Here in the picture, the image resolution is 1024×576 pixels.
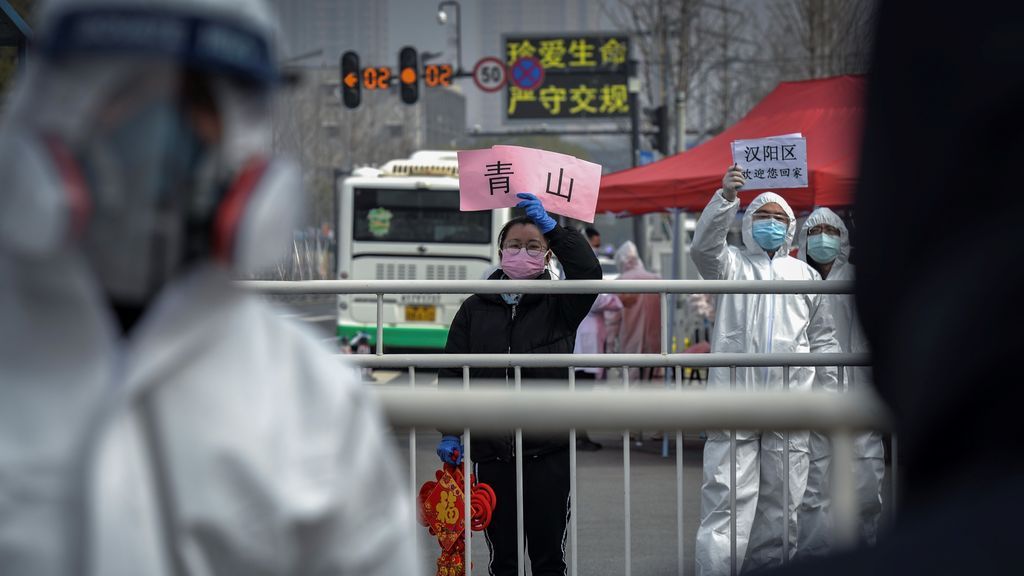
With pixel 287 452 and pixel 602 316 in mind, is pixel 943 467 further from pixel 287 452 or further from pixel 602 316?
pixel 602 316

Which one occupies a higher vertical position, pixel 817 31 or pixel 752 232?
pixel 817 31

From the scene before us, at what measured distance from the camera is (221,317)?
1350 mm

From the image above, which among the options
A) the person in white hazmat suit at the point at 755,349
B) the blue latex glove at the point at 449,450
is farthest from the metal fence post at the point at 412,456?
the person in white hazmat suit at the point at 755,349

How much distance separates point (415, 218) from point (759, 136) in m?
8.53

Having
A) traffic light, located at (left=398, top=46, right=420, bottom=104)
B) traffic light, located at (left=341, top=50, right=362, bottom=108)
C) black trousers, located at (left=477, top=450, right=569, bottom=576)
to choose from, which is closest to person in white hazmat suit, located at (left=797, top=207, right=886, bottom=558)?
black trousers, located at (left=477, top=450, right=569, bottom=576)

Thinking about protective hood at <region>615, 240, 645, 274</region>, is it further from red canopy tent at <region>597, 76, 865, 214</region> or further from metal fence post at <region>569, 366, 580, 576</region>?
metal fence post at <region>569, 366, 580, 576</region>

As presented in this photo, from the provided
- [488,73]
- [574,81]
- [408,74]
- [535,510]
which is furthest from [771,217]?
[488,73]

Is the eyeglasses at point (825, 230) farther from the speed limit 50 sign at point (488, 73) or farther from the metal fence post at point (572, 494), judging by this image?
the speed limit 50 sign at point (488, 73)

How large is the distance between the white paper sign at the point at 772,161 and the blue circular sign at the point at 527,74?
16632mm

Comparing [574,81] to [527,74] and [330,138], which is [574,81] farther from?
[330,138]

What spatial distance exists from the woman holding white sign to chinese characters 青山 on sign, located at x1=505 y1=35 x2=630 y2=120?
18095 mm

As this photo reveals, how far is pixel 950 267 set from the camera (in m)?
0.78

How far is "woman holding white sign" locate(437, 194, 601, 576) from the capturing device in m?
5.35

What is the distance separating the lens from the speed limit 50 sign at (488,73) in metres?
26.1
